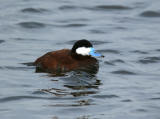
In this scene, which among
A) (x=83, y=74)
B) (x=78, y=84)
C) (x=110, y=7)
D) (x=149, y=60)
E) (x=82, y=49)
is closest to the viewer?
(x=78, y=84)

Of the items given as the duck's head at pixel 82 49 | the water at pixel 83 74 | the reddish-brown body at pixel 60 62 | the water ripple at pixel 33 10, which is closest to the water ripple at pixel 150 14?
the water at pixel 83 74

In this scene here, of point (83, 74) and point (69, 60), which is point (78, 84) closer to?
point (83, 74)

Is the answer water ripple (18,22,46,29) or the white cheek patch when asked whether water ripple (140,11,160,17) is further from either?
the white cheek patch

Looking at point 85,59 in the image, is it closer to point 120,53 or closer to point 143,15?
point 120,53

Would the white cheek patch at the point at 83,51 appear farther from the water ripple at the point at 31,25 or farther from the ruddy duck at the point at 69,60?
the water ripple at the point at 31,25

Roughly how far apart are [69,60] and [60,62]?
0.68 feet

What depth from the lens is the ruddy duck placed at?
11312mm

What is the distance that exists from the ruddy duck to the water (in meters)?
0.21

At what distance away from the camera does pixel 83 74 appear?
11.2m

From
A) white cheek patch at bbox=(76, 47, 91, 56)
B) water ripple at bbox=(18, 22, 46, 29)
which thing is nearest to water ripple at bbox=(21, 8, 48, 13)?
water ripple at bbox=(18, 22, 46, 29)

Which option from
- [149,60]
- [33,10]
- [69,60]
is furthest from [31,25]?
[69,60]

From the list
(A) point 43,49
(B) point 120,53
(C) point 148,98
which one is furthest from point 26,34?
(C) point 148,98

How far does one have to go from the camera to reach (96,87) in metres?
10.4

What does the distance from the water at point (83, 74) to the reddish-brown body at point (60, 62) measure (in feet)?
0.69
